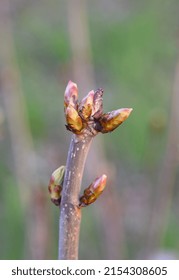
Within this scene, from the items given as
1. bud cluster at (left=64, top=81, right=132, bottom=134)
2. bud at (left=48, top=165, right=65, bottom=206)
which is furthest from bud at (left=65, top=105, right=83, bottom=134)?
bud at (left=48, top=165, right=65, bottom=206)

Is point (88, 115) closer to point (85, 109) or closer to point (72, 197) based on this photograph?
point (85, 109)

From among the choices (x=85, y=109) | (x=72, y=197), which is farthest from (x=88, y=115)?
(x=72, y=197)

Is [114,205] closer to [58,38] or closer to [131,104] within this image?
[131,104]

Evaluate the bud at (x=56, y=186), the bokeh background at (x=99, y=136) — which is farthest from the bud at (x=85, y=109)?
the bokeh background at (x=99, y=136)

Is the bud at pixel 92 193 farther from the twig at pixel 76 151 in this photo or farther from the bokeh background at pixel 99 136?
the bokeh background at pixel 99 136

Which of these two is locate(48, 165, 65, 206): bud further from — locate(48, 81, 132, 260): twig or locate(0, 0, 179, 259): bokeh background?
locate(0, 0, 179, 259): bokeh background

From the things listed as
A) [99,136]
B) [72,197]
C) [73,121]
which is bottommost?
[72,197]
